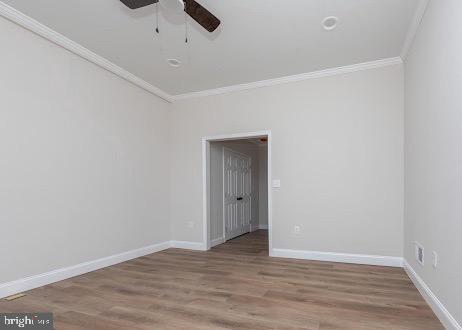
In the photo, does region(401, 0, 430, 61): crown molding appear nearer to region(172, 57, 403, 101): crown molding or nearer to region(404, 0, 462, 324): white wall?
region(404, 0, 462, 324): white wall

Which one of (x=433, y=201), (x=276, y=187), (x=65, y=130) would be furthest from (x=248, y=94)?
(x=433, y=201)

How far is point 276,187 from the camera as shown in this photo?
15.1ft

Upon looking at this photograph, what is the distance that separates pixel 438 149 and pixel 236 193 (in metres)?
4.56

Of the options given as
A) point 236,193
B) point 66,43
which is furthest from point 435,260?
point 66,43

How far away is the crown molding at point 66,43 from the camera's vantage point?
2.90 meters

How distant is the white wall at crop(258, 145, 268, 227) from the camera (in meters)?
8.09

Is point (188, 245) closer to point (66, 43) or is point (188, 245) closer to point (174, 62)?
point (174, 62)

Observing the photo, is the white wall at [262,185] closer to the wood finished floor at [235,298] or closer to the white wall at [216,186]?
the white wall at [216,186]

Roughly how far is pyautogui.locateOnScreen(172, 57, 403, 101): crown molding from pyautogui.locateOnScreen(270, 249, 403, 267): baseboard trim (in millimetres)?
2708

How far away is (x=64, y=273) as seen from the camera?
11.2 ft

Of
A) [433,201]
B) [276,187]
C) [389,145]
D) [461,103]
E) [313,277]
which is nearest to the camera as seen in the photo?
[461,103]

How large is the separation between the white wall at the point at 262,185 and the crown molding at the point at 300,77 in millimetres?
3361

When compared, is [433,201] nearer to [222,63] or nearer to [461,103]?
[461,103]

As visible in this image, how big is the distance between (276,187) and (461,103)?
2903 millimetres
